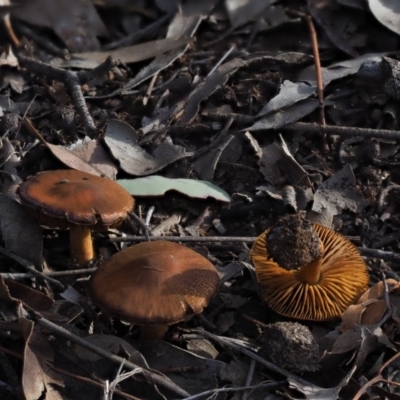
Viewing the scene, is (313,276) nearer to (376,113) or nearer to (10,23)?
(376,113)

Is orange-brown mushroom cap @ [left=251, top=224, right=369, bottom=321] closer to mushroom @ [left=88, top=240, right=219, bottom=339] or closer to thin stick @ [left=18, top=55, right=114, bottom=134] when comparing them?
mushroom @ [left=88, top=240, right=219, bottom=339]

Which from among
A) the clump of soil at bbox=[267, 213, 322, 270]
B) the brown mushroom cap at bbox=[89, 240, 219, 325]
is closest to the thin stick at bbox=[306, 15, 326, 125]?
the clump of soil at bbox=[267, 213, 322, 270]

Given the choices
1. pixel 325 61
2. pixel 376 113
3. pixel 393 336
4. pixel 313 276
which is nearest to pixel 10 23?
pixel 325 61

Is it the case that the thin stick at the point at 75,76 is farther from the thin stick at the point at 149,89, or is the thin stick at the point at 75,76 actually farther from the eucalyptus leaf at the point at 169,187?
the eucalyptus leaf at the point at 169,187

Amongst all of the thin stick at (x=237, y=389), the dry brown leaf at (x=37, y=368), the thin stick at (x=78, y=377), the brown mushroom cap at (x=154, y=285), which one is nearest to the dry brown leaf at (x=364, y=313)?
the thin stick at (x=237, y=389)

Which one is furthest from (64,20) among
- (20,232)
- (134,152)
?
(20,232)
